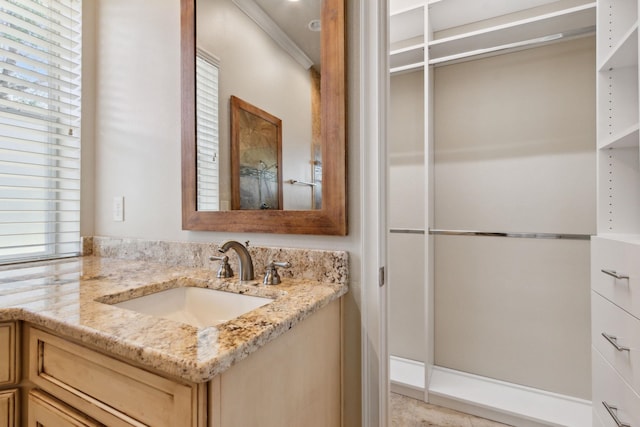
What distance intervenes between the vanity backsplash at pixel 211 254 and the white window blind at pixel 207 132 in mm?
207

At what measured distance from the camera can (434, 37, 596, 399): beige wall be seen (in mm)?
1743

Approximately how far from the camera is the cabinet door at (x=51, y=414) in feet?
2.24

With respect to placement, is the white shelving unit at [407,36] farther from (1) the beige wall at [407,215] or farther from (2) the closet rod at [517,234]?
(2) the closet rod at [517,234]

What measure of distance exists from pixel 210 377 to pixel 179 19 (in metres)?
1.50

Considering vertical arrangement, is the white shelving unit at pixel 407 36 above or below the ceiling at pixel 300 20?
above

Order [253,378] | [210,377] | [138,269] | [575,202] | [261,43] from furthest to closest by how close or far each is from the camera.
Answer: [575,202]
[138,269]
[261,43]
[253,378]
[210,377]

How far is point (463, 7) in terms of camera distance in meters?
1.81

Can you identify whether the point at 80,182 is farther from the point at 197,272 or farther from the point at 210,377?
the point at 210,377

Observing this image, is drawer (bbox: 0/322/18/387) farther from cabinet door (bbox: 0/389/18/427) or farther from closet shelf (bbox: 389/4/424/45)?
closet shelf (bbox: 389/4/424/45)

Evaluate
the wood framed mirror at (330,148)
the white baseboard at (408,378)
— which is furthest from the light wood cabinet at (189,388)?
the white baseboard at (408,378)

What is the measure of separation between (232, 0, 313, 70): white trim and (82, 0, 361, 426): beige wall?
41 centimetres

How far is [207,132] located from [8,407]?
1.04m

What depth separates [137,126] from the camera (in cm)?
148

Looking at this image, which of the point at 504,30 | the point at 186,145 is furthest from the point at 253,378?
the point at 504,30
